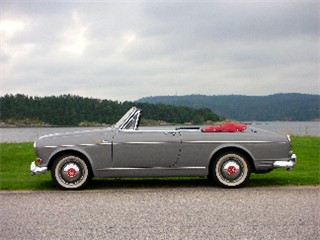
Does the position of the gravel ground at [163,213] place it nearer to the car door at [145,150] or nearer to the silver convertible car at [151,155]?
the silver convertible car at [151,155]

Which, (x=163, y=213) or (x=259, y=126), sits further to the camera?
(x=259, y=126)

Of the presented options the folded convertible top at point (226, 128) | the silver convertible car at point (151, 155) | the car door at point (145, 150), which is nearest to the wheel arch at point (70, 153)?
the silver convertible car at point (151, 155)

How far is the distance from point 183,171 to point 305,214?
2.73 metres

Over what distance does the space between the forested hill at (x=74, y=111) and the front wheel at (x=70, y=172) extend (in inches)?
69.0

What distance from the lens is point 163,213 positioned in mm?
6137

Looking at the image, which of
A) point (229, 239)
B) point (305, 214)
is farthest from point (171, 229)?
point (305, 214)

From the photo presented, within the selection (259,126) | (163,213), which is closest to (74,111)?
(259,126)

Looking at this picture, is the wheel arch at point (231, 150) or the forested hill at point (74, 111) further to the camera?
the forested hill at point (74, 111)

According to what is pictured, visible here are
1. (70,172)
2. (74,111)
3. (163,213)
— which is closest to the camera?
(163,213)

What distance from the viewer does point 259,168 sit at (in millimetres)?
8438

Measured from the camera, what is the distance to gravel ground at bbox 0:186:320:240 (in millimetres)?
5148

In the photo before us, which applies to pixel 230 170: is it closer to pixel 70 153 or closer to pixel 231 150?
pixel 231 150

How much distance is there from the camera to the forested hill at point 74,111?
99.0ft

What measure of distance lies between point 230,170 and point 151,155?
1.32 metres
